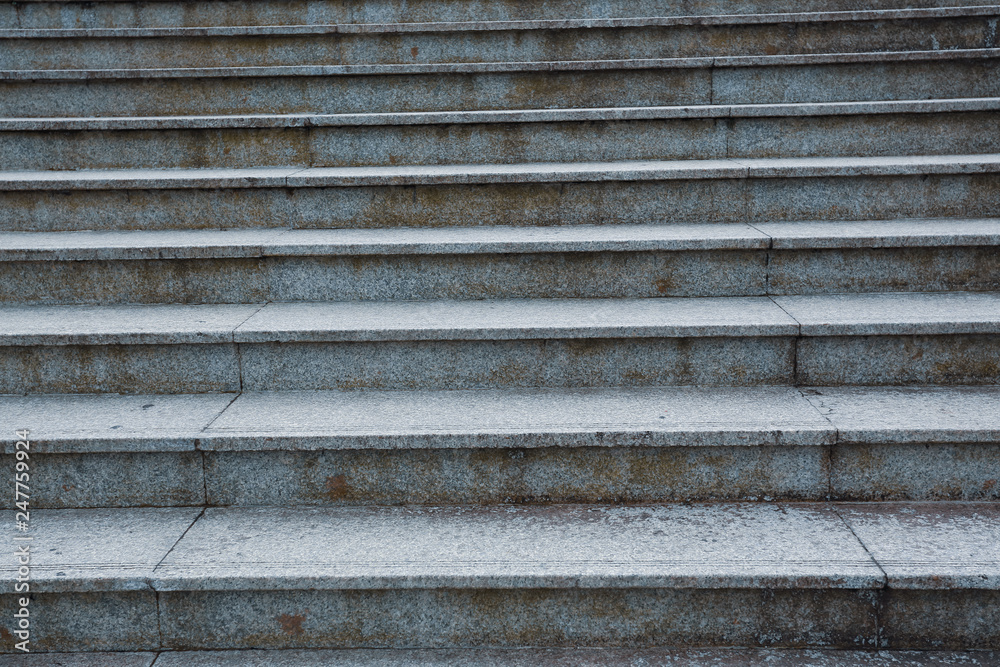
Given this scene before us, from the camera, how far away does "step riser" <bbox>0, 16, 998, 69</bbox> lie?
4.12 meters

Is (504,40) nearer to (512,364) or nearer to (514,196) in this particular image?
(514,196)

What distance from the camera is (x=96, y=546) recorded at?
208cm

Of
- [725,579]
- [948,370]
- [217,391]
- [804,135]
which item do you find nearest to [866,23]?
[804,135]

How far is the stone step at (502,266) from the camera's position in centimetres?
285

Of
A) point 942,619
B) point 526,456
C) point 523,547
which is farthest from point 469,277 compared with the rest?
point 942,619

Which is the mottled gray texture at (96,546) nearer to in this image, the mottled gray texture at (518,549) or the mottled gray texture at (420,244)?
the mottled gray texture at (518,549)

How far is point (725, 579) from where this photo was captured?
1.91 meters

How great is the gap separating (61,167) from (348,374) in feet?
7.57

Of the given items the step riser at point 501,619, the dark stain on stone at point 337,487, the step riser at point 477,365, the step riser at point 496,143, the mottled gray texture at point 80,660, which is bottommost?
the mottled gray texture at point 80,660

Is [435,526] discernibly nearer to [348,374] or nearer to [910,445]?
[348,374]

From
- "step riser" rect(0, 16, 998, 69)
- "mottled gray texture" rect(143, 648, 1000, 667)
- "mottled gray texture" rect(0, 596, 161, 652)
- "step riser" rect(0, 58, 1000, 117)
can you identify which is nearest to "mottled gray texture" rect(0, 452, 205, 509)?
"mottled gray texture" rect(0, 596, 161, 652)

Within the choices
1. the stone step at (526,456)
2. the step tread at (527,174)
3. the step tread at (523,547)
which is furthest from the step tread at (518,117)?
the step tread at (523,547)

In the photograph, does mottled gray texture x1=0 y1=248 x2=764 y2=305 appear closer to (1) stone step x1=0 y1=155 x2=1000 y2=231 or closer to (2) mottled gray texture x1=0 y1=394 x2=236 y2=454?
(1) stone step x1=0 y1=155 x2=1000 y2=231

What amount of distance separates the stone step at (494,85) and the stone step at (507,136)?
1.29 ft
